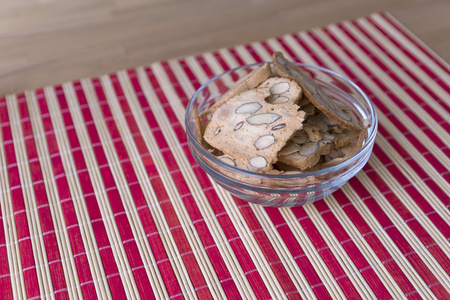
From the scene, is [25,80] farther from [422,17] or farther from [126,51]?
[422,17]

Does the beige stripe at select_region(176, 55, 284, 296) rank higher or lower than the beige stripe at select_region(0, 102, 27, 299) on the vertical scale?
higher

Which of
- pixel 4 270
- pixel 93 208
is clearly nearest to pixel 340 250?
pixel 93 208

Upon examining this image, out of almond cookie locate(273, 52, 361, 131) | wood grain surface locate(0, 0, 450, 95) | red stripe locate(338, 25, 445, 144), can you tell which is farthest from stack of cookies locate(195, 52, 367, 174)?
wood grain surface locate(0, 0, 450, 95)

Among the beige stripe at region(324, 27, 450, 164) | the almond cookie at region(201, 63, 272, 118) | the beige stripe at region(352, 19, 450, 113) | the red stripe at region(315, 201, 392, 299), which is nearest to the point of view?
the red stripe at region(315, 201, 392, 299)

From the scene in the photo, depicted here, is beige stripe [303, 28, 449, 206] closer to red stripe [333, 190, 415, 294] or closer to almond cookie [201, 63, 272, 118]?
red stripe [333, 190, 415, 294]

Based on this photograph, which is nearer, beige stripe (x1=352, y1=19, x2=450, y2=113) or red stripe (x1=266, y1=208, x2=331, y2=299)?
red stripe (x1=266, y1=208, x2=331, y2=299)

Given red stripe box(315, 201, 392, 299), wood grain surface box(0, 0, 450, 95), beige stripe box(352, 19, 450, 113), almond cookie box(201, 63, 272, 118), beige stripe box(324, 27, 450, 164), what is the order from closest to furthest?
red stripe box(315, 201, 392, 299), almond cookie box(201, 63, 272, 118), beige stripe box(324, 27, 450, 164), beige stripe box(352, 19, 450, 113), wood grain surface box(0, 0, 450, 95)

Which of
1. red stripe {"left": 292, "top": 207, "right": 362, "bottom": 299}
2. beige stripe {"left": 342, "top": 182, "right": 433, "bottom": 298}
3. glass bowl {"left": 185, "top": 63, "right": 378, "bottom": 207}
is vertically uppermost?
glass bowl {"left": 185, "top": 63, "right": 378, "bottom": 207}
